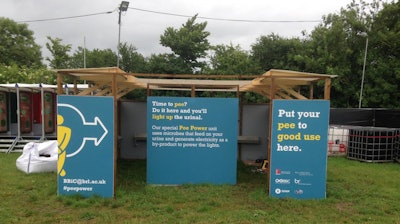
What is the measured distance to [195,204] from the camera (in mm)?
5562

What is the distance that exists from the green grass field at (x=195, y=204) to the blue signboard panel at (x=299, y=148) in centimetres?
26

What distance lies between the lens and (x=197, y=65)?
26328 mm

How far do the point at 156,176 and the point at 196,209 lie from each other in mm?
1611

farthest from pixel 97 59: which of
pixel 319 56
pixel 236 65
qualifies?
pixel 319 56

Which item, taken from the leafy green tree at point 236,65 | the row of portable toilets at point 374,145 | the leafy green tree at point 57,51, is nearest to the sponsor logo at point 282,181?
the row of portable toilets at point 374,145

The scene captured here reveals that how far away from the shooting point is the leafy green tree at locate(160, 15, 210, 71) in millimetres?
25594

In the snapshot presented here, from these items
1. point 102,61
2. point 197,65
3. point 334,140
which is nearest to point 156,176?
point 334,140

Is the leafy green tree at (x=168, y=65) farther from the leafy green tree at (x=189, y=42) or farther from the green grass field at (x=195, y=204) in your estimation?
the green grass field at (x=195, y=204)

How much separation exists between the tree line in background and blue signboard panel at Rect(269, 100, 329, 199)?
556 inches

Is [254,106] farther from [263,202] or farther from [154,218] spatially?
[154,218]

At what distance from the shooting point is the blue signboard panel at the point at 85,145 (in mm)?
5691

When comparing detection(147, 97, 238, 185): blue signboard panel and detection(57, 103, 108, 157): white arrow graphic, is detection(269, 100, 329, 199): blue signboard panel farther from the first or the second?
detection(57, 103, 108, 157): white arrow graphic

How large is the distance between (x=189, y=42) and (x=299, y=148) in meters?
20.7

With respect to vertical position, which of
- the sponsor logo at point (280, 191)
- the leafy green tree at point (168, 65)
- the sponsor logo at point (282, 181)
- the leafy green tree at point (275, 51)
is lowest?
the sponsor logo at point (280, 191)
